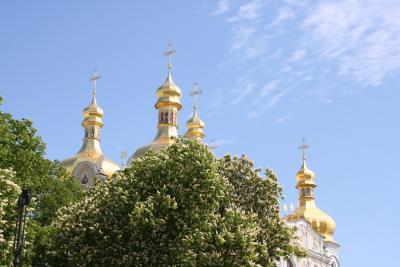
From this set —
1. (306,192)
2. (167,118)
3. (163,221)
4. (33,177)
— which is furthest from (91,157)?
(163,221)

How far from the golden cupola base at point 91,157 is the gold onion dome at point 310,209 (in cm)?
2159

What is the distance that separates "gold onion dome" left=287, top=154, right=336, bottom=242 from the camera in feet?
248

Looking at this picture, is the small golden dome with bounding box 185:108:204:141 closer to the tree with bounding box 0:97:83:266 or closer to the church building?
the church building

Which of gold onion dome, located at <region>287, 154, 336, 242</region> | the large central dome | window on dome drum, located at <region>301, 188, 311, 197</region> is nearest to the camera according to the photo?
the large central dome

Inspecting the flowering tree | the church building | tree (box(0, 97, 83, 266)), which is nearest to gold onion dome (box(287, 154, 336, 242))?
the church building

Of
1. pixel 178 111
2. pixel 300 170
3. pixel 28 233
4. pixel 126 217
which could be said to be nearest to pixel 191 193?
pixel 126 217

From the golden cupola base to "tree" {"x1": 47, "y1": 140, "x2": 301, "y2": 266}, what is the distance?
3499 cm

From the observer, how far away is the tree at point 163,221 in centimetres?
2916

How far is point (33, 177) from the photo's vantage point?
33219 millimetres

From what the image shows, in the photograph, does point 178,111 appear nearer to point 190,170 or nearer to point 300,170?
point 300,170

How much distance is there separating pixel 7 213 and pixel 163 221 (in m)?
6.51

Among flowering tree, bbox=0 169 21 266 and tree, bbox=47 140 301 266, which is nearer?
flowering tree, bbox=0 169 21 266

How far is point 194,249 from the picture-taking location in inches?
1150

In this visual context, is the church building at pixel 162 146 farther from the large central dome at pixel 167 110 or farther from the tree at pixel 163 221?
the tree at pixel 163 221
